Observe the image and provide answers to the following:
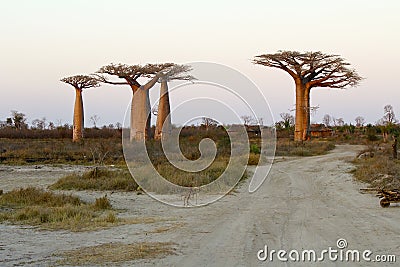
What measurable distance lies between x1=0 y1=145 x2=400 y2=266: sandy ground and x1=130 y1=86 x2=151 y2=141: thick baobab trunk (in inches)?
756

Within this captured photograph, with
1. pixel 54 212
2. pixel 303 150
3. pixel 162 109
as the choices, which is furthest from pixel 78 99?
pixel 54 212

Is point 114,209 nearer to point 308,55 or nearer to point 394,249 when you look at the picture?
point 394,249

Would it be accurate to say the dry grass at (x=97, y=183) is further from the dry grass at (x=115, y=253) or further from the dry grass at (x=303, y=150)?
the dry grass at (x=303, y=150)

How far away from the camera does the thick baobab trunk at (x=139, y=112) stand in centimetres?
3231

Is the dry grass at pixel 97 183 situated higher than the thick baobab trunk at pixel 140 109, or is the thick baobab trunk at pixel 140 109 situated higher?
the thick baobab trunk at pixel 140 109

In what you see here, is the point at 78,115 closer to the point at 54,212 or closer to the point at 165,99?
the point at 165,99

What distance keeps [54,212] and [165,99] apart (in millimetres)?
25825

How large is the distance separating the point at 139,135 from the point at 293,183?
18107 millimetres

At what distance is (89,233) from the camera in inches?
309

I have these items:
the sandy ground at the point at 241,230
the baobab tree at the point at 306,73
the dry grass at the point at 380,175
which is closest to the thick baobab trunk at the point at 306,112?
the baobab tree at the point at 306,73

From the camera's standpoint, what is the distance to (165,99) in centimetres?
3503

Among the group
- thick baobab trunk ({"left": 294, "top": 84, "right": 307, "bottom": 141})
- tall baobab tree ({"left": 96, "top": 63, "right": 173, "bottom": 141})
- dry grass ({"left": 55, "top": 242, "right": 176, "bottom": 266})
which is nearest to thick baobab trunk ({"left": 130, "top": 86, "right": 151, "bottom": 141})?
tall baobab tree ({"left": 96, "top": 63, "right": 173, "bottom": 141})

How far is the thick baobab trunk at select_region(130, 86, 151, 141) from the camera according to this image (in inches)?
1272

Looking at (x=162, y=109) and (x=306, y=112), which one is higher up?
(x=306, y=112)
